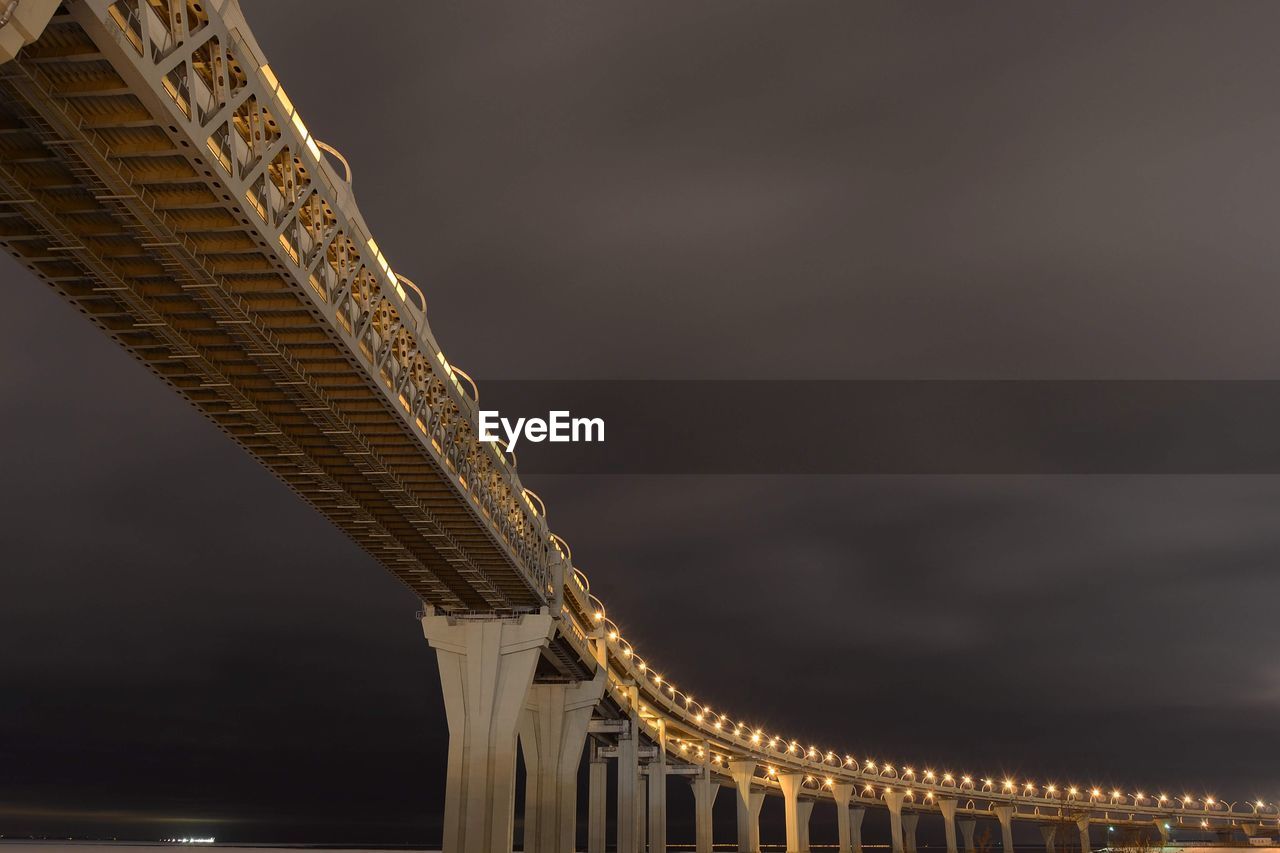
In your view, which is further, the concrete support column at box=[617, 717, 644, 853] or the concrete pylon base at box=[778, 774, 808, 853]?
the concrete pylon base at box=[778, 774, 808, 853]

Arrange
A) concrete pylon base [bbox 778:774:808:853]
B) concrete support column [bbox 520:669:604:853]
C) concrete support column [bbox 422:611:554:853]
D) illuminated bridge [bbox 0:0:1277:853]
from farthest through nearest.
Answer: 1. concrete pylon base [bbox 778:774:808:853]
2. concrete support column [bbox 520:669:604:853]
3. concrete support column [bbox 422:611:554:853]
4. illuminated bridge [bbox 0:0:1277:853]

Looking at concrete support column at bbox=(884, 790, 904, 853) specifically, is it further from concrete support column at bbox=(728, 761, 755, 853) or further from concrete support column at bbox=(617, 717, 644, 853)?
→ concrete support column at bbox=(617, 717, 644, 853)

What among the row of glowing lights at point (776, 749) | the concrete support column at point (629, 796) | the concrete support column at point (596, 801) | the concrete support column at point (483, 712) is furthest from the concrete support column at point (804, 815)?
the concrete support column at point (483, 712)

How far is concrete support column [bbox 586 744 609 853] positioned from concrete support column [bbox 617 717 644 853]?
148 inches

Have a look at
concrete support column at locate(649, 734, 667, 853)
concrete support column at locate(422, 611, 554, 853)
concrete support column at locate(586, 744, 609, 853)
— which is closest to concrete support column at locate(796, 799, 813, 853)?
concrete support column at locate(649, 734, 667, 853)

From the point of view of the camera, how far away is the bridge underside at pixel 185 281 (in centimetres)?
2092

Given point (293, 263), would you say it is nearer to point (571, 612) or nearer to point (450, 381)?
point (450, 381)

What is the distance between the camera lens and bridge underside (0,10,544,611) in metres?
20.9

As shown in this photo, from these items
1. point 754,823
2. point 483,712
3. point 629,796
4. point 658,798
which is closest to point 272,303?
point 483,712

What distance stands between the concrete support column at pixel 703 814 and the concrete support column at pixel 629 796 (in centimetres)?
2519

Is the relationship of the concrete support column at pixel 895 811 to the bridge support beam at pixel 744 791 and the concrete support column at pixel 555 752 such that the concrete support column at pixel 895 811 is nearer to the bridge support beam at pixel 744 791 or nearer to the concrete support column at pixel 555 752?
the bridge support beam at pixel 744 791

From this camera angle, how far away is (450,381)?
41844mm

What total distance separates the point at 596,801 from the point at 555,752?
104ft

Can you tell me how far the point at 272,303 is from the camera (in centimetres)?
2902
